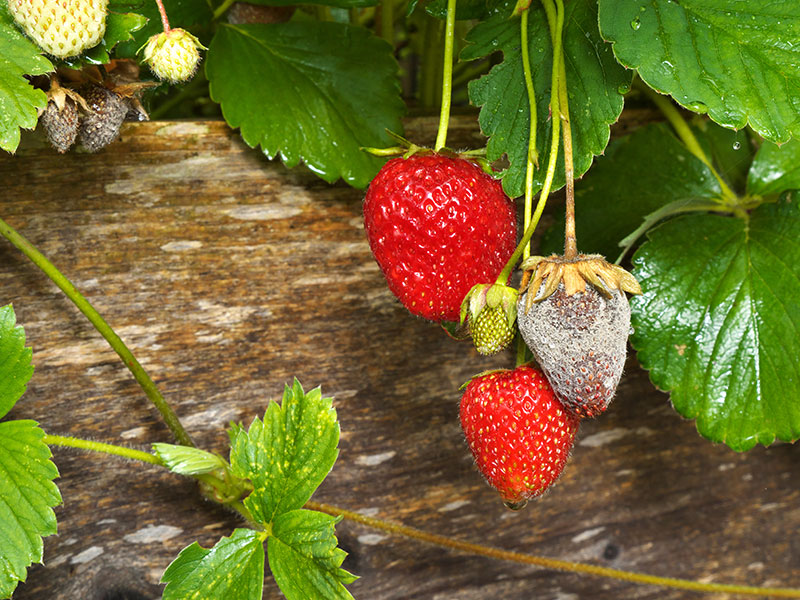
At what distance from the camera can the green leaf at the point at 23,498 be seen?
0.59m

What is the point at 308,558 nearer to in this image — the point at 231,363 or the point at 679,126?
the point at 231,363

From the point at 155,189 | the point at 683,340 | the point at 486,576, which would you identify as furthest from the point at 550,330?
the point at 486,576

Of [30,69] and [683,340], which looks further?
[683,340]

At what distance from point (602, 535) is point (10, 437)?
2.34 feet

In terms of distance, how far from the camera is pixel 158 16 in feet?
2.30

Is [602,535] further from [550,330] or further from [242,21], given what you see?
[242,21]

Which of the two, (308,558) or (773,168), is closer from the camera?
(308,558)

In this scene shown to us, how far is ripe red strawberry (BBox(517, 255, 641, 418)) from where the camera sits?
0.51 meters

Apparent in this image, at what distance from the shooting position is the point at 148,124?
72 cm

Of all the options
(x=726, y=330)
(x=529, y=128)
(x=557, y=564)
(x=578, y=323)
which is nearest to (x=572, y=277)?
(x=578, y=323)

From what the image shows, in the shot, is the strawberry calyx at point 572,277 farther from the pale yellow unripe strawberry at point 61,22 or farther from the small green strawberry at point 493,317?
the pale yellow unripe strawberry at point 61,22

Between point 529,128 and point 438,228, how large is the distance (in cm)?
12

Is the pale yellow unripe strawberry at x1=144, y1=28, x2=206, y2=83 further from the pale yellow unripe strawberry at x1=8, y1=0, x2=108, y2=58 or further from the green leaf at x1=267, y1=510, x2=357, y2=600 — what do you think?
the green leaf at x1=267, y1=510, x2=357, y2=600

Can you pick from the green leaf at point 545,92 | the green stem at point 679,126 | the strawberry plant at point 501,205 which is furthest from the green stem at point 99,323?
the green stem at point 679,126
